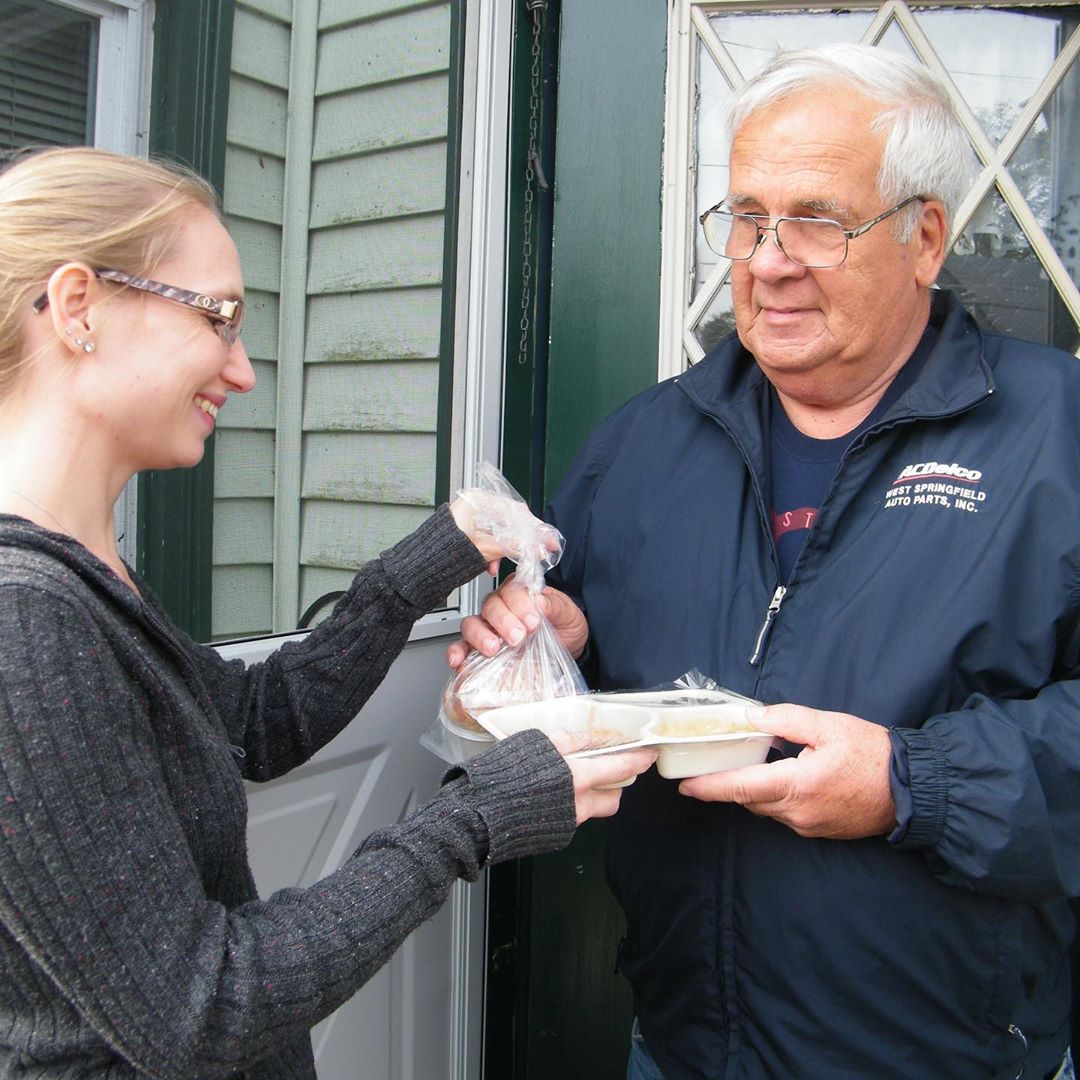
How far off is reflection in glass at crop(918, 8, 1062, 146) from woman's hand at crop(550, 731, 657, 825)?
66.7 inches

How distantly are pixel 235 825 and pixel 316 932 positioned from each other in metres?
0.19

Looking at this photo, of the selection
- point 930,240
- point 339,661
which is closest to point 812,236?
point 930,240

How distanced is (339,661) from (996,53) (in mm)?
1918

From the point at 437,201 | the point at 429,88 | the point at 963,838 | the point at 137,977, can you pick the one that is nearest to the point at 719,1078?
the point at 963,838

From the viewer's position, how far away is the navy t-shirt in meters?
1.60

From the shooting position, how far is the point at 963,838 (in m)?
1.31

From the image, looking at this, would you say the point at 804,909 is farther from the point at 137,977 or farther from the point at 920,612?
the point at 137,977

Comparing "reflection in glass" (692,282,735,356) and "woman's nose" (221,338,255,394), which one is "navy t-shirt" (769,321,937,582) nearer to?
"reflection in glass" (692,282,735,356)

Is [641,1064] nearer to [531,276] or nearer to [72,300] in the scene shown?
[72,300]

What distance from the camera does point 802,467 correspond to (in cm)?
167

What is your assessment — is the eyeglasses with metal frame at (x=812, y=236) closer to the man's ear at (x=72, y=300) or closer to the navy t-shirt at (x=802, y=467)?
the navy t-shirt at (x=802, y=467)

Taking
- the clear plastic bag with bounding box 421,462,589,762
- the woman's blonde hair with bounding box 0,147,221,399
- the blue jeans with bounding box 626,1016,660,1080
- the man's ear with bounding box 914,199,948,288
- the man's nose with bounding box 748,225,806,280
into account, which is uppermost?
the man's ear with bounding box 914,199,948,288

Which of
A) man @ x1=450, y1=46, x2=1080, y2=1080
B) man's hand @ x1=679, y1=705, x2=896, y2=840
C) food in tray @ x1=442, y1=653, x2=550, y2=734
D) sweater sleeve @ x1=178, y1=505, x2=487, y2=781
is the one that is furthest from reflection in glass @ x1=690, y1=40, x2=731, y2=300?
man's hand @ x1=679, y1=705, x2=896, y2=840

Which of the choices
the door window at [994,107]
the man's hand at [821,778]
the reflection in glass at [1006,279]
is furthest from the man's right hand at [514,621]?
the reflection in glass at [1006,279]
